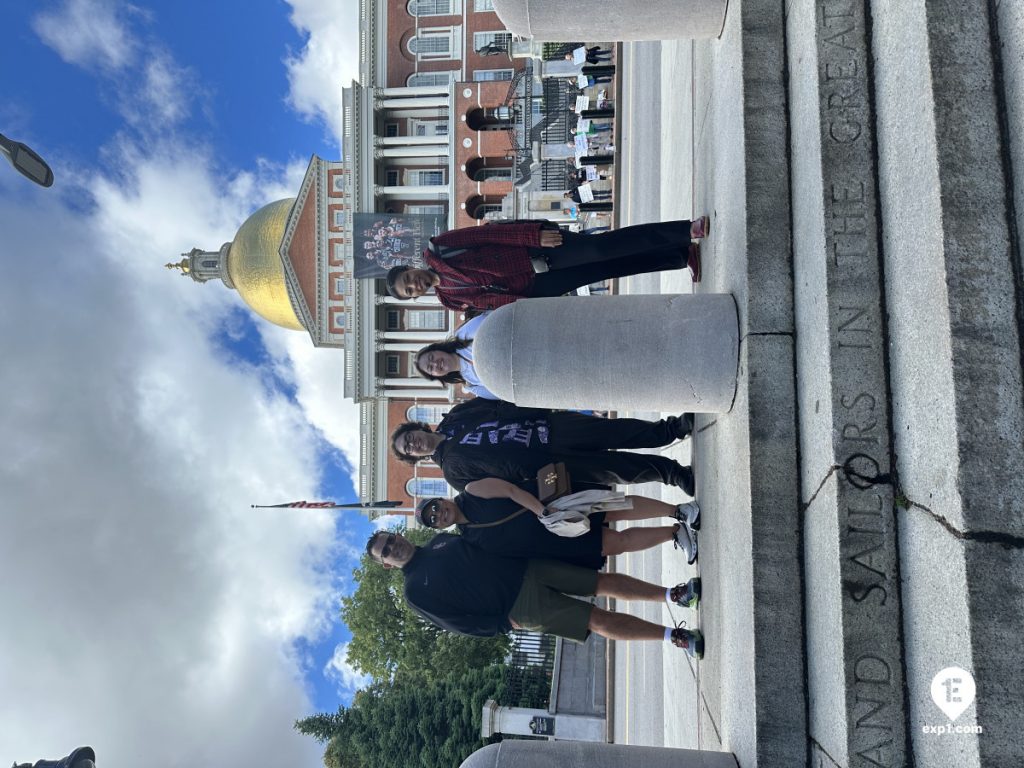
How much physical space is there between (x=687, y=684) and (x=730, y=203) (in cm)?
453

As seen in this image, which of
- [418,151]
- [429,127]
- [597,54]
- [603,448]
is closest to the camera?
[603,448]

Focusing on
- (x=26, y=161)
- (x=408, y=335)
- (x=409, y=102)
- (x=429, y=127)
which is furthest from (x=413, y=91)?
(x=26, y=161)

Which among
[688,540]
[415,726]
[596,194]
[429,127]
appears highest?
[429,127]

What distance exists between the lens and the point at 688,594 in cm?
643

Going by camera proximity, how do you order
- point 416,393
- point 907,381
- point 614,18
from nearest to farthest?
point 907,381 < point 614,18 < point 416,393

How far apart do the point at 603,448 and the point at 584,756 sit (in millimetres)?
2761

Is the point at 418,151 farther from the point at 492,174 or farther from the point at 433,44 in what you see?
the point at 433,44

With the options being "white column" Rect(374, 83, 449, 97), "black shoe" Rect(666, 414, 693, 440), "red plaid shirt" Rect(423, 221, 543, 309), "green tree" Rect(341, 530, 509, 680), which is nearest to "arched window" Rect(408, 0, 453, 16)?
"white column" Rect(374, 83, 449, 97)

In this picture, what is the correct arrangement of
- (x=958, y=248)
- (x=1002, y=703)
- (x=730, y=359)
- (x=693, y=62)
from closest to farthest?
(x=1002, y=703) → (x=958, y=248) → (x=730, y=359) → (x=693, y=62)

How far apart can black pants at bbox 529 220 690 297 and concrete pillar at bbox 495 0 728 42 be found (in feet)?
5.15

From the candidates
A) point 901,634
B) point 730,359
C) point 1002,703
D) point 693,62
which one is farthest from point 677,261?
point 1002,703

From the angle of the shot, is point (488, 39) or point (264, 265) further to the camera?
point (264, 265)

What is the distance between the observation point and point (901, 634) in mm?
3377

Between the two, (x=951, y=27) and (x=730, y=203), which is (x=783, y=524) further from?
(x=951, y=27)
